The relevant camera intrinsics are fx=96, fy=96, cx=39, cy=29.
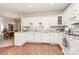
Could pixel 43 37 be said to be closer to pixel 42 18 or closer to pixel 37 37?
pixel 37 37

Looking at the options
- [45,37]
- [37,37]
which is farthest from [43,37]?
[37,37]

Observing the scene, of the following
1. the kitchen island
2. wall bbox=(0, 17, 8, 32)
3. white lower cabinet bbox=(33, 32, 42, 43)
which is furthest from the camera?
white lower cabinet bbox=(33, 32, 42, 43)

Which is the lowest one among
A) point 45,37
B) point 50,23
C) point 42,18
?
point 45,37

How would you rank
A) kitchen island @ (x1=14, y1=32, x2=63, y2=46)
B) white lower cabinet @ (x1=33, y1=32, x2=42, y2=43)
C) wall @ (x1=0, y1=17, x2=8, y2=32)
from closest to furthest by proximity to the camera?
1. wall @ (x1=0, y1=17, x2=8, y2=32)
2. kitchen island @ (x1=14, y1=32, x2=63, y2=46)
3. white lower cabinet @ (x1=33, y1=32, x2=42, y2=43)

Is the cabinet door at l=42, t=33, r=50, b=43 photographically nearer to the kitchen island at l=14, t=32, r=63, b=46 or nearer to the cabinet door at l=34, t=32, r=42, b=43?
the kitchen island at l=14, t=32, r=63, b=46

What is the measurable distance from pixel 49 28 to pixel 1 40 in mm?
1087

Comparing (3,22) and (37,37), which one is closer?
(3,22)

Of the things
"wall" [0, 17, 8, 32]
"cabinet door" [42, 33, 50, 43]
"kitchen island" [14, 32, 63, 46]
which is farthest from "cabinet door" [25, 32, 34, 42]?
"wall" [0, 17, 8, 32]

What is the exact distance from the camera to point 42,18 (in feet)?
6.90

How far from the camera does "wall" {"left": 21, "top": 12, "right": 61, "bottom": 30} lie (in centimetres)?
201

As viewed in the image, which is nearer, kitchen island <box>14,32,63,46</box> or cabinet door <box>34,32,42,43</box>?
kitchen island <box>14,32,63,46</box>

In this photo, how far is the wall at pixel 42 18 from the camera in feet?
6.61
